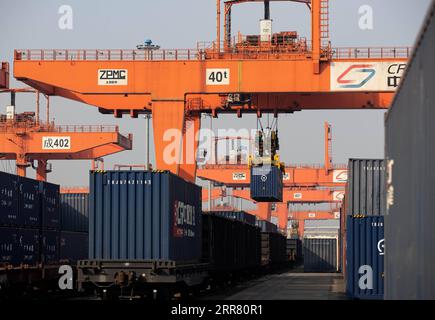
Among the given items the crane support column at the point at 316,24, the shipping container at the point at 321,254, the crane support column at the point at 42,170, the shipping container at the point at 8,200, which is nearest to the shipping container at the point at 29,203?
the shipping container at the point at 8,200

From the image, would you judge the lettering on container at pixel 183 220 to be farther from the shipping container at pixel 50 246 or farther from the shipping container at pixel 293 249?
the shipping container at pixel 293 249

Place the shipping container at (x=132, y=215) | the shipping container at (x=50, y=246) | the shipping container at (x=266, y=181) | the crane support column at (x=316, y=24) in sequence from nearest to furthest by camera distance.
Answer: the shipping container at (x=132, y=215), the shipping container at (x=50, y=246), the crane support column at (x=316, y=24), the shipping container at (x=266, y=181)

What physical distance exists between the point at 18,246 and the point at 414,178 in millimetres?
20389

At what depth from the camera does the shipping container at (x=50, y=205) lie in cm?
3139

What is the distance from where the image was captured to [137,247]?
82.8 ft

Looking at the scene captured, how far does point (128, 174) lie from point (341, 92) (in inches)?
750

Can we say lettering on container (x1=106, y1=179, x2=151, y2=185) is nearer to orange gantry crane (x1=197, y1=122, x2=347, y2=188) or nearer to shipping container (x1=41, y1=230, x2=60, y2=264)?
shipping container (x1=41, y1=230, x2=60, y2=264)

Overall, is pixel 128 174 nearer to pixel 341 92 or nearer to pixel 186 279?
pixel 186 279

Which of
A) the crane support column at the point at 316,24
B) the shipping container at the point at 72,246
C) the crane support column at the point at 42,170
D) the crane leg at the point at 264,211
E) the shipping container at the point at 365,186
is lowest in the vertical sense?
the shipping container at the point at 72,246

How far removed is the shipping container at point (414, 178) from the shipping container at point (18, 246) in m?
16.6

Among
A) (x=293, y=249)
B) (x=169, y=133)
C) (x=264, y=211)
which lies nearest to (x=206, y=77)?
(x=169, y=133)

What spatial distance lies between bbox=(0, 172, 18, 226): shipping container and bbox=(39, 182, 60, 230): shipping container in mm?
2747

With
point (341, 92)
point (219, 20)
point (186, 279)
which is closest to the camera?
point (186, 279)

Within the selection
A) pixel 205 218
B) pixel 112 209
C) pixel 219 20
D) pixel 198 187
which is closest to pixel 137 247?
pixel 112 209
